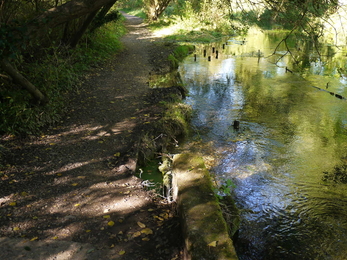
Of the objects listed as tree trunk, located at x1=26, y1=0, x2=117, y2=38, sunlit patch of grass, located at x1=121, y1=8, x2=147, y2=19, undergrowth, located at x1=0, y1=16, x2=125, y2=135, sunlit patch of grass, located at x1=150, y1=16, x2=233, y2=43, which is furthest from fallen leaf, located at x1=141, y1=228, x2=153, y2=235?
sunlit patch of grass, located at x1=121, y1=8, x2=147, y2=19

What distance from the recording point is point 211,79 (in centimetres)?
1526

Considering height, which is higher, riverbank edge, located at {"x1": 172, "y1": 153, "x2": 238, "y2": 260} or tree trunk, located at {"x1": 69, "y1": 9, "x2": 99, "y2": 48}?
tree trunk, located at {"x1": 69, "y1": 9, "x2": 99, "y2": 48}

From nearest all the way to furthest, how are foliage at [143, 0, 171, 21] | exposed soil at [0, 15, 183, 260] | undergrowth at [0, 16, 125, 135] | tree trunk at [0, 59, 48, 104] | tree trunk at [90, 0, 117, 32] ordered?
exposed soil at [0, 15, 183, 260], tree trunk at [0, 59, 48, 104], undergrowth at [0, 16, 125, 135], tree trunk at [90, 0, 117, 32], foliage at [143, 0, 171, 21]

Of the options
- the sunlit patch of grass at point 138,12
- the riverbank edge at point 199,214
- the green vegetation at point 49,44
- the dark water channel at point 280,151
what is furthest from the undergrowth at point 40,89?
the sunlit patch of grass at point 138,12

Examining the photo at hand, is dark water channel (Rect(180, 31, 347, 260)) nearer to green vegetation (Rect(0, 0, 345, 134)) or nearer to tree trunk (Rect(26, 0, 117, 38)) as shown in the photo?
green vegetation (Rect(0, 0, 345, 134))

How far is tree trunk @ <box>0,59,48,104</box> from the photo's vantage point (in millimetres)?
6258

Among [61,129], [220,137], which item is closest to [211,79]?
[220,137]

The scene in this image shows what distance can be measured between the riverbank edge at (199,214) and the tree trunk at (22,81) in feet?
12.4

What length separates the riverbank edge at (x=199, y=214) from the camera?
3536 millimetres

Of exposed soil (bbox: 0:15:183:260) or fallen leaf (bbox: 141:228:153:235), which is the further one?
fallen leaf (bbox: 141:228:153:235)

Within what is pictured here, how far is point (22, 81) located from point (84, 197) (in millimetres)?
3268

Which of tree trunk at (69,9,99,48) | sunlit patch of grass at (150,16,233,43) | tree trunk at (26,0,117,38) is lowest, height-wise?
sunlit patch of grass at (150,16,233,43)

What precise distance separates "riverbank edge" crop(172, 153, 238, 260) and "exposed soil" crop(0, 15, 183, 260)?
1.00 feet

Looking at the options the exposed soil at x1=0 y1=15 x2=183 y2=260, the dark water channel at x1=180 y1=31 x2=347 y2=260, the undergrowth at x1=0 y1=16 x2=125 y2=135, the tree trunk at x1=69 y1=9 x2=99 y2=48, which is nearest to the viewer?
the exposed soil at x1=0 y1=15 x2=183 y2=260
